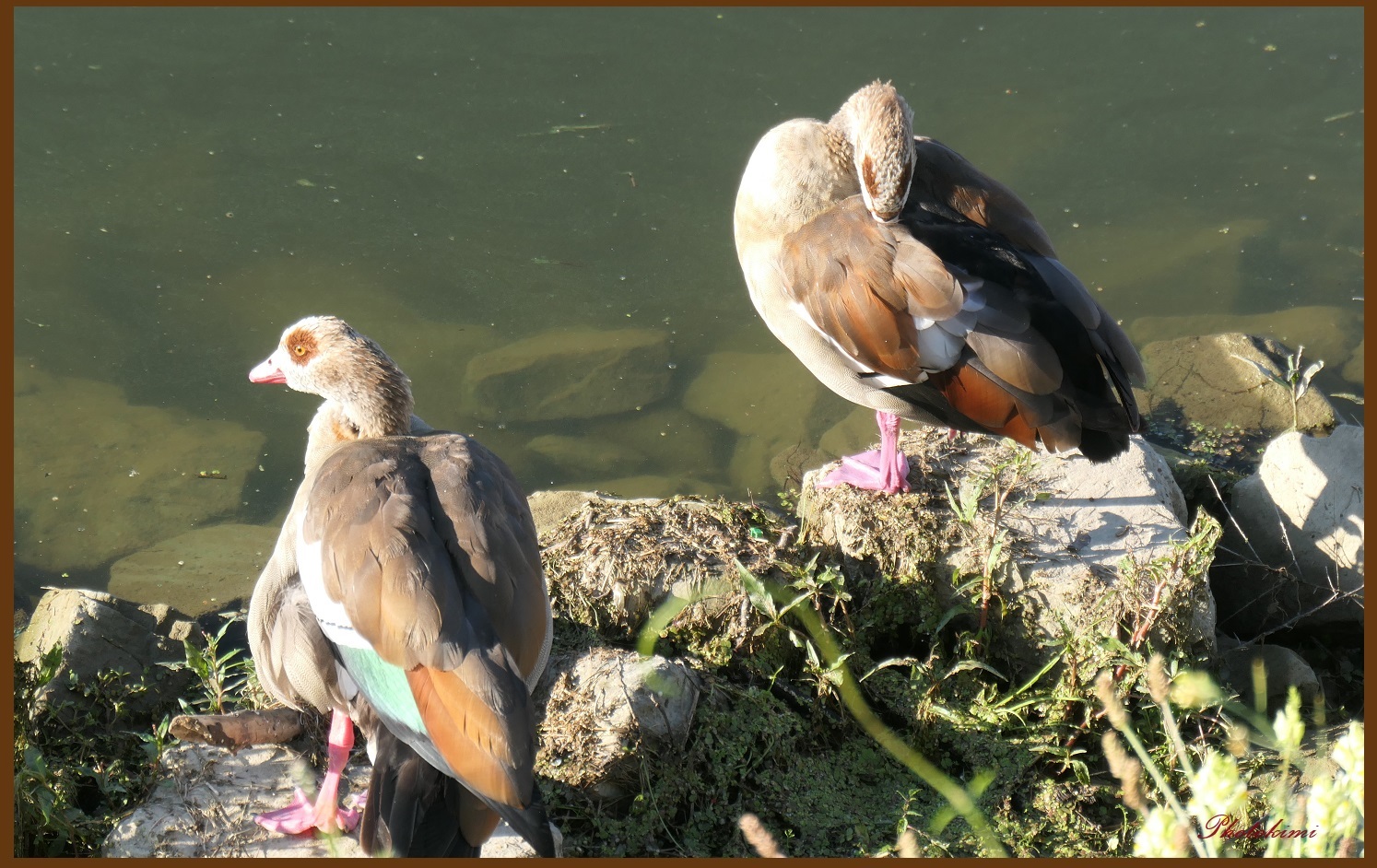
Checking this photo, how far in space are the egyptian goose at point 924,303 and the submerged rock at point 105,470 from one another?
3.34 m

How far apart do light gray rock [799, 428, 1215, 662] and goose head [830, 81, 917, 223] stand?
1004 mm

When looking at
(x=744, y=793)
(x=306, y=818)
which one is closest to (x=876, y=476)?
(x=744, y=793)

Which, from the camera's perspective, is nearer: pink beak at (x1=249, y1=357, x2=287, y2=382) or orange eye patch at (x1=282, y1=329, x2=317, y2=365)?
orange eye patch at (x1=282, y1=329, x2=317, y2=365)

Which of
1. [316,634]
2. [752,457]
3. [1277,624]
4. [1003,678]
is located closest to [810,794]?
[1003,678]

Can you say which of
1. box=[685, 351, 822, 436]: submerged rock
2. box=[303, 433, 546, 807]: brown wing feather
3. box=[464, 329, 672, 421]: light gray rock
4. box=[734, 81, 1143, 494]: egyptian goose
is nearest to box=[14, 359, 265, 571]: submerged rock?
box=[464, 329, 672, 421]: light gray rock

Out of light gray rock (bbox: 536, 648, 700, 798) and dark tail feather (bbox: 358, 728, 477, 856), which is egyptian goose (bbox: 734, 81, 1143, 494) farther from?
dark tail feather (bbox: 358, 728, 477, 856)

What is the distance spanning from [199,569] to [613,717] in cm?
299

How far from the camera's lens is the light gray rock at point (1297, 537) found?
440 cm

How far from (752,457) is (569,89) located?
12.2ft

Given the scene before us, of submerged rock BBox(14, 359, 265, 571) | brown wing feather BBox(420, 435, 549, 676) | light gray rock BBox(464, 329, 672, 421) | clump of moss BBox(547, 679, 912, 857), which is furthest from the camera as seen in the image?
light gray rock BBox(464, 329, 672, 421)

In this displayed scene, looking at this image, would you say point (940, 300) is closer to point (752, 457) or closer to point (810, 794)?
point (810, 794)

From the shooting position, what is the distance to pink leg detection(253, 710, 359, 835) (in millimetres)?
3273

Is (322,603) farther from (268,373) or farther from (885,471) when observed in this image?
(885,471)

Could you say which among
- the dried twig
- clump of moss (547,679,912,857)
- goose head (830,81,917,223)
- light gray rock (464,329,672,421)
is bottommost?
light gray rock (464,329,672,421)
